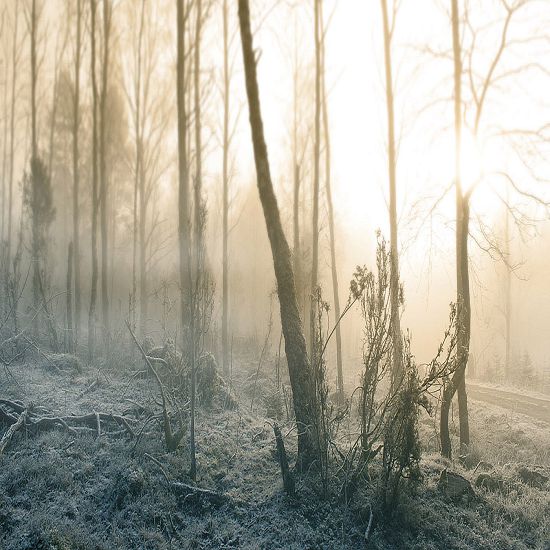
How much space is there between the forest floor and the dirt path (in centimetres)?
507

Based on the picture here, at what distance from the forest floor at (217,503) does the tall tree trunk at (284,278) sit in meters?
0.43

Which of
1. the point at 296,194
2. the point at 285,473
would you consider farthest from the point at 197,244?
the point at 296,194

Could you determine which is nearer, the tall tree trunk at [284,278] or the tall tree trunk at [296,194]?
the tall tree trunk at [284,278]

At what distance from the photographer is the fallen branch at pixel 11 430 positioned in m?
6.14

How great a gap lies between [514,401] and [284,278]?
11.4 metres

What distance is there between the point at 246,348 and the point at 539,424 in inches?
524

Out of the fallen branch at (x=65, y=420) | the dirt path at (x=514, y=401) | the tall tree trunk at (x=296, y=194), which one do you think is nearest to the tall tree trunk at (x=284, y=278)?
the fallen branch at (x=65, y=420)

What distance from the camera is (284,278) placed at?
6.19 meters

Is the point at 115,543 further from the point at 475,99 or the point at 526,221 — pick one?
the point at 475,99

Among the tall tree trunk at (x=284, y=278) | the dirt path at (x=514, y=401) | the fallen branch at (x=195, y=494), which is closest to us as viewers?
the fallen branch at (x=195, y=494)

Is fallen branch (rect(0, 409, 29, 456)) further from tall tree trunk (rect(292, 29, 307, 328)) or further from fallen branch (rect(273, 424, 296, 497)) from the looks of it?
tall tree trunk (rect(292, 29, 307, 328))

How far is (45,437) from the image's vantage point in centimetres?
660

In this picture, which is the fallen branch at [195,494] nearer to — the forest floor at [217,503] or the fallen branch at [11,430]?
the forest floor at [217,503]

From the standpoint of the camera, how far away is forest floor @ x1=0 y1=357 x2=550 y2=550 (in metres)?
5.02
